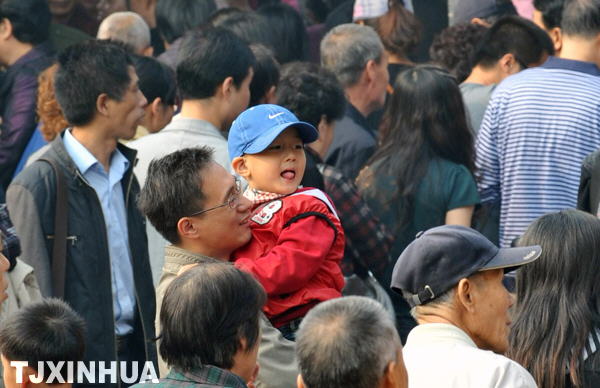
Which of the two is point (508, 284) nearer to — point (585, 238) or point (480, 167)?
point (480, 167)

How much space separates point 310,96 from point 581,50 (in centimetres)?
165

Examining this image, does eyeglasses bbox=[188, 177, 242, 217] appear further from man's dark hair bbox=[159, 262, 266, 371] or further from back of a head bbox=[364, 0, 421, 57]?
back of a head bbox=[364, 0, 421, 57]

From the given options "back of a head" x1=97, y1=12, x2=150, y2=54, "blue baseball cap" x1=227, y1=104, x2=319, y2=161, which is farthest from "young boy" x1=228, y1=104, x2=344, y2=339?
"back of a head" x1=97, y1=12, x2=150, y2=54

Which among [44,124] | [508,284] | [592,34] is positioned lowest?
[508,284]

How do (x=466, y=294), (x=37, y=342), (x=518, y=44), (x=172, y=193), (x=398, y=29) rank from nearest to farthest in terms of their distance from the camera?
(x=466, y=294), (x=37, y=342), (x=172, y=193), (x=518, y=44), (x=398, y=29)

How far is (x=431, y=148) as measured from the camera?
21.2 feet

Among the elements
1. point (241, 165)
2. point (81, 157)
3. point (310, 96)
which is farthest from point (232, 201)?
point (310, 96)

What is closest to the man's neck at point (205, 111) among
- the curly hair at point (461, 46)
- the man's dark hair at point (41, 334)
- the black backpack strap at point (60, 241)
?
the black backpack strap at point (60, 241)

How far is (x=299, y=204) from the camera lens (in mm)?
4391

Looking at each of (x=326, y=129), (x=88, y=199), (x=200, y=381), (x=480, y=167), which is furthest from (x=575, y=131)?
(x=200, y=381)

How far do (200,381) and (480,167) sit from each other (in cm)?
370

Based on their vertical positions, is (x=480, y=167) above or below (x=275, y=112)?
below

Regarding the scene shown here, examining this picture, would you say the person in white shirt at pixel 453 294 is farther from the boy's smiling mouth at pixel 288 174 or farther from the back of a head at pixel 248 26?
the back of a head at pixel 248 26

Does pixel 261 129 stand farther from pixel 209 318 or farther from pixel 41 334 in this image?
pixel 209 318
